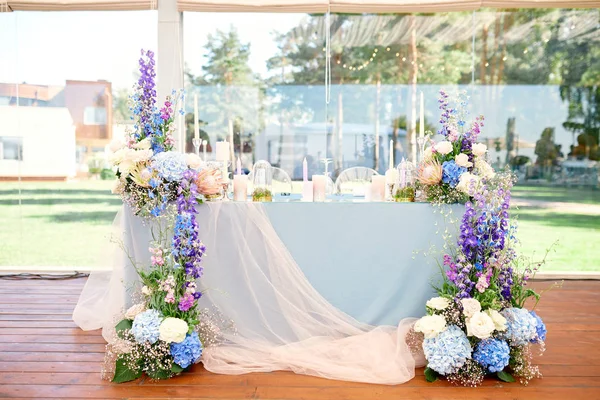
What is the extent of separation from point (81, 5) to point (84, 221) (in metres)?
2.19

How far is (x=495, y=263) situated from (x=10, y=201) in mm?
4989

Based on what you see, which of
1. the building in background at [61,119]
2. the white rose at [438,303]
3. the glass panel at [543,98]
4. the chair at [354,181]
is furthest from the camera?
the glass panel at [543,98]

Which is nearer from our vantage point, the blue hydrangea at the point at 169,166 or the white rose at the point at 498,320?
the white rose at the point at 498,320

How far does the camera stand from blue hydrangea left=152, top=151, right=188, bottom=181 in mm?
3203

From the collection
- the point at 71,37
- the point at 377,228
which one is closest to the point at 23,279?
the point at 71,37

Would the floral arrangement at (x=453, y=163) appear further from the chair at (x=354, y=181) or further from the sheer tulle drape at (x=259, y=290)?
the sheer tulle drape at (x=259, y=290)

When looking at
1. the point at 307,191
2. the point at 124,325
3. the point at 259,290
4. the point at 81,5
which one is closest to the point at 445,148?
the point at 307,191

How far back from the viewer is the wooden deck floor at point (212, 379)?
288cm

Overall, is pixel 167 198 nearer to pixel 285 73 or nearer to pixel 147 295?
pixel 147 295

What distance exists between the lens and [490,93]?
6.45 metres

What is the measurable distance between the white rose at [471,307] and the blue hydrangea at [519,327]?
19 centimetres

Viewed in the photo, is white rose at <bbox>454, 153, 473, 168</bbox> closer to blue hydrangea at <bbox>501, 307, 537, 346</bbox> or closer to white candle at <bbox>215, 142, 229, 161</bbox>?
blue hydrangea at <bbox>501, 307, 537, 346</bbox>

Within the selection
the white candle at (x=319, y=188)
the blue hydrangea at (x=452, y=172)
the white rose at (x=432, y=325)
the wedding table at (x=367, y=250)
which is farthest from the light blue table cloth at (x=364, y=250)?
the white rose at (x=432, y=325)

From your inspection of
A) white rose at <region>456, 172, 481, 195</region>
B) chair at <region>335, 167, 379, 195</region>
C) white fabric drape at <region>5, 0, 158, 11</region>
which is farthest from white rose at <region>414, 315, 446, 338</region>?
white fabric drape at <region>5, 0, 158, 11</region>
